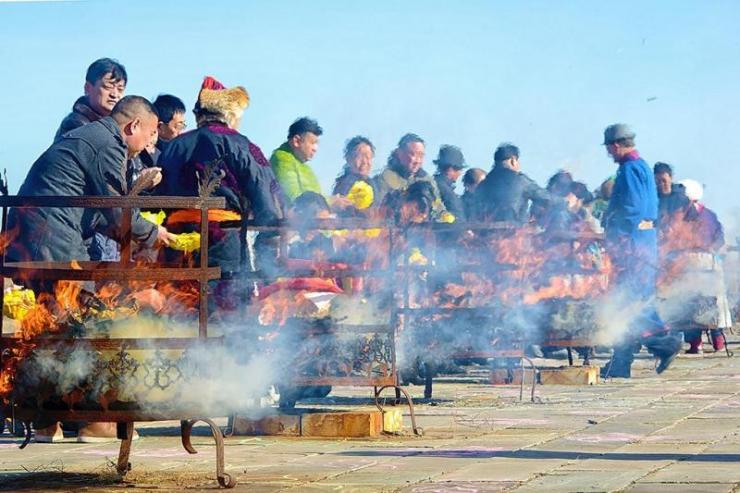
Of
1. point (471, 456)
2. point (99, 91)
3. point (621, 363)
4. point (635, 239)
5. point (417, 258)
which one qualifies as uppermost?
point (99, 91)

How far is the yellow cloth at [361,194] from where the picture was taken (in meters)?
14.6

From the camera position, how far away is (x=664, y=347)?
648 inches

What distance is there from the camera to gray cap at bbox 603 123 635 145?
55.5 feet

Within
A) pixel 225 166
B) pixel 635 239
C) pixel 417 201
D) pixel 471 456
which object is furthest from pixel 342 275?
pixel 635 239

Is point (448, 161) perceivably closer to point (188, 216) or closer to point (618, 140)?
point (618, 140)

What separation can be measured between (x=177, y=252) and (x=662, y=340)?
7.30m

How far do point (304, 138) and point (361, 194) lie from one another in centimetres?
119

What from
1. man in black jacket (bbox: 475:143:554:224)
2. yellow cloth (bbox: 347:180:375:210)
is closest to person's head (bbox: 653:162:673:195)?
man in black jacket (bbox: 475:143:554:224)

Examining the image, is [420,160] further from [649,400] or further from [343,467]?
[343,467]

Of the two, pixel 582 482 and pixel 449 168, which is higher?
pixel 449 168

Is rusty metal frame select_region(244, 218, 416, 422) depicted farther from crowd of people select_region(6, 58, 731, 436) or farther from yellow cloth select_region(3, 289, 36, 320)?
yellow cloth select_region(3, 289, 36, 320)

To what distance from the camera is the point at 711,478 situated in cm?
743

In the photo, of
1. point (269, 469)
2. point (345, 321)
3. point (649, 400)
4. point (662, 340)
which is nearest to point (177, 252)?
point (345, 321)

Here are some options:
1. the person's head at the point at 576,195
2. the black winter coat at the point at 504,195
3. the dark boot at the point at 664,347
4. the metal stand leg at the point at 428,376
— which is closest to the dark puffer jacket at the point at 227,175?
the metal stand leg at the point at 428,376
